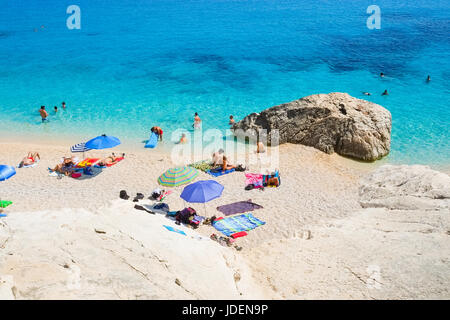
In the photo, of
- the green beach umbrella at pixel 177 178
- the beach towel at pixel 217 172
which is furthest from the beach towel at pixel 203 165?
the green beach umbrella at pixel 177 178

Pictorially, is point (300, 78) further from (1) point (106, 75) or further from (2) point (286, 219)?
(2) point (286, 219)

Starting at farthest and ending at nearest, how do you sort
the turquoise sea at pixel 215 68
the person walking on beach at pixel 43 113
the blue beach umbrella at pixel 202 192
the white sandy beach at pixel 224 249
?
1. the turquoise sea at pixel 215 68
2. the person walking on beach at pixel 43 113
3. the blue beach umbrella at pixel 202 192
4. the white sandy beach at pixel 224 249

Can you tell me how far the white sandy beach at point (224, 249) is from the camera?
6785 millimetres

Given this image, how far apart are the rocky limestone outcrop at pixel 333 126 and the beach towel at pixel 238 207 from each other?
23.8 feet

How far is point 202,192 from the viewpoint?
12453mm

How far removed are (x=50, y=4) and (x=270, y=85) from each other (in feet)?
227

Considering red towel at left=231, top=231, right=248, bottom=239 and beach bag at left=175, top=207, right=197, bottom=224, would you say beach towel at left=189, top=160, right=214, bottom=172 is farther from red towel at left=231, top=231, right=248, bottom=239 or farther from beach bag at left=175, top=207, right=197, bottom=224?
red towel at left=231, top=231, right=248, bottom=239

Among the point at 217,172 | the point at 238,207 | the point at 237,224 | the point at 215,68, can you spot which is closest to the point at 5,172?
the point at 217,172

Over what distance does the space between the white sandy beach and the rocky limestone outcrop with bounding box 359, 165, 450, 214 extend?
530 mm

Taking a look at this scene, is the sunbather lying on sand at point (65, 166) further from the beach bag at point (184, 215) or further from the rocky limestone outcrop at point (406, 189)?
the rocky limestone outcrop at point (406, 189)

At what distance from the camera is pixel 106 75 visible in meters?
34.0

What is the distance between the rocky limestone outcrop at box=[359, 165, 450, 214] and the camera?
1234 centimetres

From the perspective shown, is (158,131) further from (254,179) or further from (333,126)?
(333,126)
